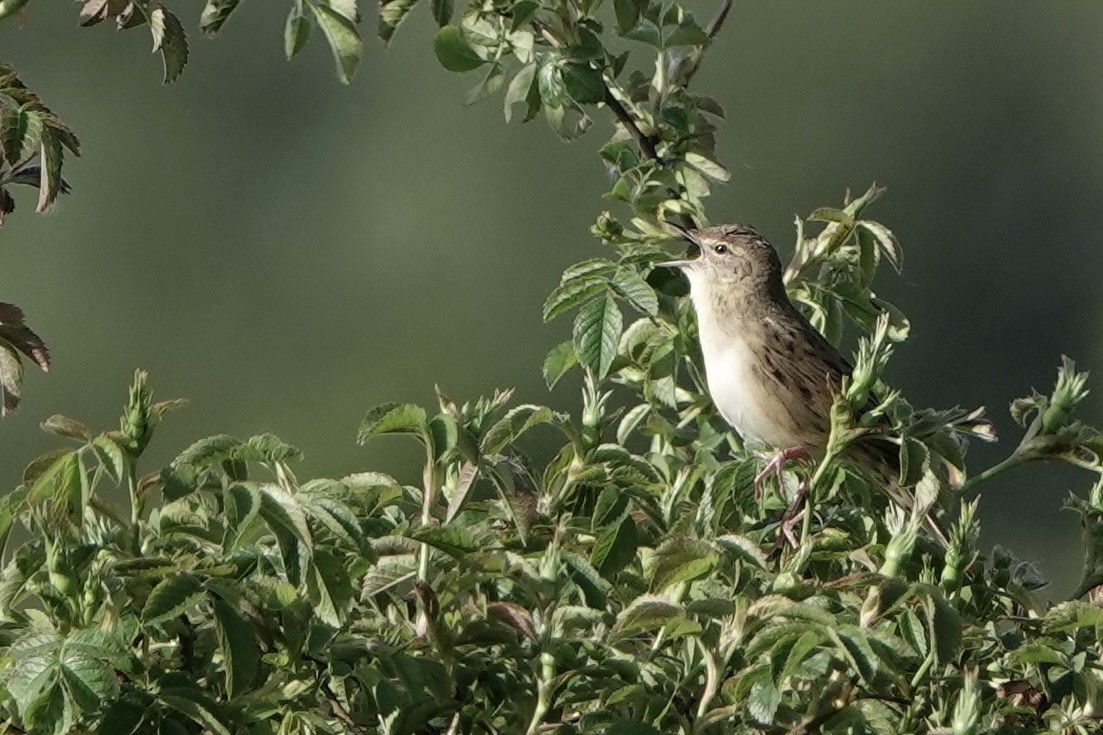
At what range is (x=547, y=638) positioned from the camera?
2043 millimetres

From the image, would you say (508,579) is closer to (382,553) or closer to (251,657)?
(382,553)

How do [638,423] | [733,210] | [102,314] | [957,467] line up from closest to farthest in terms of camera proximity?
[957,467]
[638,423]
[733,210]
[102,314]

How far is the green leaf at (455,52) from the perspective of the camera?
3100 mm

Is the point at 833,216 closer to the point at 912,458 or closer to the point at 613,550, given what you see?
the point at 912,458

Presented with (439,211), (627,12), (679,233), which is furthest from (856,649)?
(439,211)

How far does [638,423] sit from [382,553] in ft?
3.33

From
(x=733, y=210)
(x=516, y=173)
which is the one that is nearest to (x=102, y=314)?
(x=516, y=173)

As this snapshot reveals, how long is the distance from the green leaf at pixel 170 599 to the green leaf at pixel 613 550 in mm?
480

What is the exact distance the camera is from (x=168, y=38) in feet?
8.79

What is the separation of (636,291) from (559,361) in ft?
0.62

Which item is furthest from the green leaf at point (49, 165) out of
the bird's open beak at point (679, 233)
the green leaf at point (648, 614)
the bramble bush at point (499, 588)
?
the bird's open beak at point (679, 233)

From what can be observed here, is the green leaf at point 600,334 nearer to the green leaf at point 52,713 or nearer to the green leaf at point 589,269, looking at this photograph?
the green leaf at point 589,269

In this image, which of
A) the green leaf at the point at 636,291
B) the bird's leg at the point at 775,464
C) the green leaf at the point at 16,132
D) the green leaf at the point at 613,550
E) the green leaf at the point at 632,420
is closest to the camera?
the green leaf at the point at 613,550

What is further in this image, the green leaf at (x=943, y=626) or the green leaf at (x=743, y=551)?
the green leaf at (x=743, y=551)
